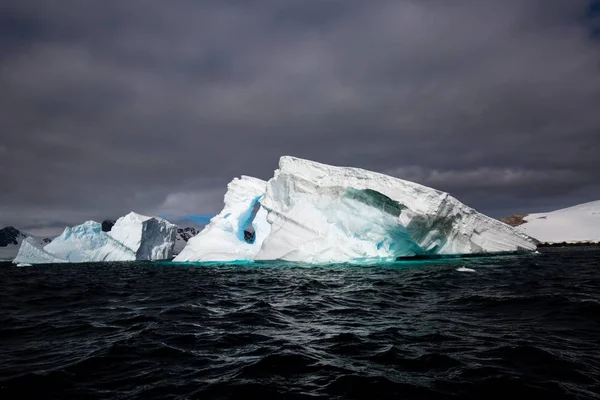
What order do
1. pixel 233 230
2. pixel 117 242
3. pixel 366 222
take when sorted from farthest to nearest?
pixel 117 242, pixel 233 230, pixel 366 222

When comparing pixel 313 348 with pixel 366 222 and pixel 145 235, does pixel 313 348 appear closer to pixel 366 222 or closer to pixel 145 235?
pixel 366 222

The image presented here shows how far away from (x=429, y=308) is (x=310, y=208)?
767 inches

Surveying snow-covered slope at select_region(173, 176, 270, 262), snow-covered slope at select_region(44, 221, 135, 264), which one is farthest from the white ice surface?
snow-covered slope at select_region(44, 221, 135, 264)

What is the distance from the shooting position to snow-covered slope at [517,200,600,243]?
2589 inches

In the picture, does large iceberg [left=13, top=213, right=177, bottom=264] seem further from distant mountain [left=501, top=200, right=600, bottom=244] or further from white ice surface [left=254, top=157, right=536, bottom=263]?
distant mountain [left=501, top=200, right=600, bottom=244]

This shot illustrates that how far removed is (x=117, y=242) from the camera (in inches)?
1951

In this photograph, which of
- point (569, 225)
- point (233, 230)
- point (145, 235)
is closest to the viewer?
point (233, 230)

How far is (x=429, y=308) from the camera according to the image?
7793 millimetres

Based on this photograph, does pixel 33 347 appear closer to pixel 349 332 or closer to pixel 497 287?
pixel 349 332

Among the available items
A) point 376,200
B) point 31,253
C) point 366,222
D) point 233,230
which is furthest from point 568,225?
point 31,253

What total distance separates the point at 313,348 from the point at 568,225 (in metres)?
86.0

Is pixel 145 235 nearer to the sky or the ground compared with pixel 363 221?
nearer to the ground

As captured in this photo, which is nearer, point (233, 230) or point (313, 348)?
point (313, 348)

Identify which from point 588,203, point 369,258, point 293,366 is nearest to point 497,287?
point 293,366
